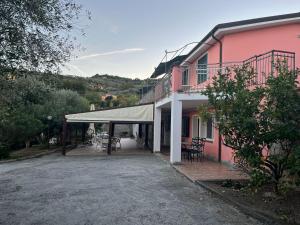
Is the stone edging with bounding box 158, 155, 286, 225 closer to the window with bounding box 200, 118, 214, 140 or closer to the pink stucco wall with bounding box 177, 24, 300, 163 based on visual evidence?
the pink stucco wall with bounding box 177, 24, 300, 163

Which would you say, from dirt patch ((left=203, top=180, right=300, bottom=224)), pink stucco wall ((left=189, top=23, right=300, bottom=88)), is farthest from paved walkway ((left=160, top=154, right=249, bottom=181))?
pink stucco wall ((left=189, top=23, right=300, bottom=88))

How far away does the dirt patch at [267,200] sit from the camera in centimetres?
616

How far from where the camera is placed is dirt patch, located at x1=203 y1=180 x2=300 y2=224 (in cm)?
616

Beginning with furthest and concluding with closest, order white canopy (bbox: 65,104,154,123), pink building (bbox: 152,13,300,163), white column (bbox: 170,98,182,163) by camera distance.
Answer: white canopy (bbox: 65,104,154,123) → white column (bbox: 170,98,182,163) → pink building (bbox: 152,13,300,163)

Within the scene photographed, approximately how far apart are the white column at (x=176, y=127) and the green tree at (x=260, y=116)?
20.7ft

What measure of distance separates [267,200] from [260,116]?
2075 millimetres

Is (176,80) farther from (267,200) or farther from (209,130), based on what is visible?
(267,200)

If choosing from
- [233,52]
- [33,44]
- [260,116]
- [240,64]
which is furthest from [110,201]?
[233,52]

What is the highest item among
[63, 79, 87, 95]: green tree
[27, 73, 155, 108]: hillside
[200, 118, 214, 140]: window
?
[27, 73, 155, 108]: hillside

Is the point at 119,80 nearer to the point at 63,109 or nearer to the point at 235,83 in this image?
the point at 63,109

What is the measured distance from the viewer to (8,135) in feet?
64.9

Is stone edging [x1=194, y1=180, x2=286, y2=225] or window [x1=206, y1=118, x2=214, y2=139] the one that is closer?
stone edging [x1=194, y1=180, x2=286, y2=225]

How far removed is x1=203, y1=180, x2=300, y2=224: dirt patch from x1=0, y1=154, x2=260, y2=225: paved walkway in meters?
0.39

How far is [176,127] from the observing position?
45.3 ft
